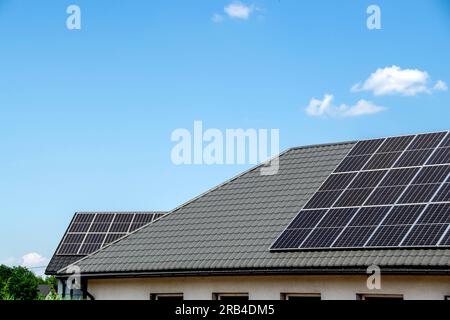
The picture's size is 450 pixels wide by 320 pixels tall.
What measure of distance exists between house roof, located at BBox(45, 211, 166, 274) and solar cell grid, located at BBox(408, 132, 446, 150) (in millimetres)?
20276

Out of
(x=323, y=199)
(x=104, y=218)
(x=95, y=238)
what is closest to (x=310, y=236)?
(x=323, y=199)

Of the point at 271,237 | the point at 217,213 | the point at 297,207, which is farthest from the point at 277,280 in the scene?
the point at 217,213

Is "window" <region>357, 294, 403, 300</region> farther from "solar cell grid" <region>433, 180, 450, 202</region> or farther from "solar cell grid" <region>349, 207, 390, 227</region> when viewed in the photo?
"solar cell grid" <region>433, 180, 450, 202</region>

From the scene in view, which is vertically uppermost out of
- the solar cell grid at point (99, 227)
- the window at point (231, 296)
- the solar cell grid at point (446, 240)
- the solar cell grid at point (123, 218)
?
the solar cell grid at point (123, 218)

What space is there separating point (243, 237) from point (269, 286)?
2.27m

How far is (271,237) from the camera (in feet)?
67.4

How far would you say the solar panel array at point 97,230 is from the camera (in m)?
39.1

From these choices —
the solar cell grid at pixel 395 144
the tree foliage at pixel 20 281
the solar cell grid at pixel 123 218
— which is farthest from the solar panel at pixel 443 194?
the tree foliage at pixel 20 281

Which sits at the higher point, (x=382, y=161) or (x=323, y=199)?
(x=382, y=161)

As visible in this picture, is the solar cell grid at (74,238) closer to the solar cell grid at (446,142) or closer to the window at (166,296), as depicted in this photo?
the window at (166,296)

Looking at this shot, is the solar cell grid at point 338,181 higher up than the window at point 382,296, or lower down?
higher up

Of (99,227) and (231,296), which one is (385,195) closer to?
(231,296)

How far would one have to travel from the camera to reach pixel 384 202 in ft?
63.3
